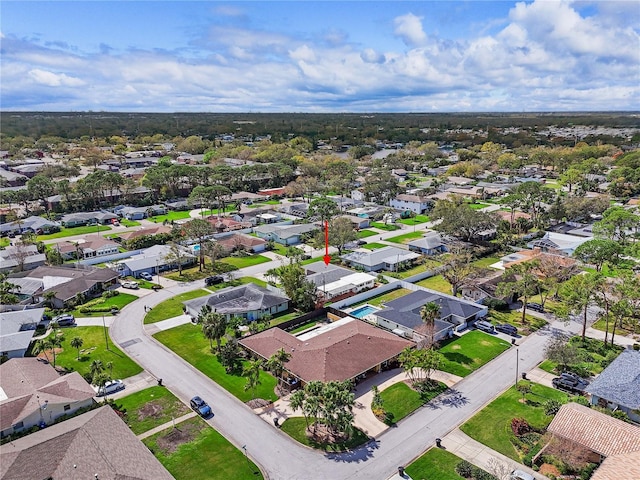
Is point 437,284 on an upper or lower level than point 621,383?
lower

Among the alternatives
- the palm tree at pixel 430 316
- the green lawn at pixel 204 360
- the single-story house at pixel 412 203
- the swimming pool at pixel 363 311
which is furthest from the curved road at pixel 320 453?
the single-story house at pixel 412 203

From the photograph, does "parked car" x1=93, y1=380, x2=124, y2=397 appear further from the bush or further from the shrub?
the shrub

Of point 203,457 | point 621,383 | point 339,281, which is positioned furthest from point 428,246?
A: point 203,457

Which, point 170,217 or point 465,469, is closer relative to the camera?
point 465,469

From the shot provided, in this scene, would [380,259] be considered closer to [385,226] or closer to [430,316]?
[430,316]

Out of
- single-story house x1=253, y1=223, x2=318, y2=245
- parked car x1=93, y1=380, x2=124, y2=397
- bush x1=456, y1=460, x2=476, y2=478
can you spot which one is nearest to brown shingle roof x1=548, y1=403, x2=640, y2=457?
bush x1=456, y1=460, x2=476, y2=478

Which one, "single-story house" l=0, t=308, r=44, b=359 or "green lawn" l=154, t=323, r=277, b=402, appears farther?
"single-story house" l=0, t=308, r=44, b=359
